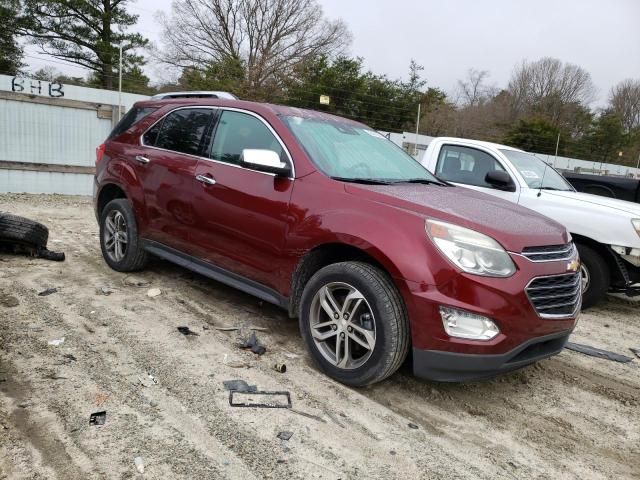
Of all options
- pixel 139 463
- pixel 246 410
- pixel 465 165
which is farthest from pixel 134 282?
pixel 465 165

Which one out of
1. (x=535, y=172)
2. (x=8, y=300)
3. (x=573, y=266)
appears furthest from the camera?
(x=535, y=172)

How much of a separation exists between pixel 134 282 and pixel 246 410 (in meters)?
2.64

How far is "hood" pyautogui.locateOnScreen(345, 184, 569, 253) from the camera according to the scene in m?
2.89

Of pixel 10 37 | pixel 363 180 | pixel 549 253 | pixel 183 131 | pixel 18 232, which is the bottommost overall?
pixel 18 232

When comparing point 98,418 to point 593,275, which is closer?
point 98,418

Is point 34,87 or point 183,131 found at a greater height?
point 34,87

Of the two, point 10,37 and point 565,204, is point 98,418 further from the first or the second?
point 10,37

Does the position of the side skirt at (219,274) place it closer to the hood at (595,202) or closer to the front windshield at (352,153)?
the front windshield at (352,153)

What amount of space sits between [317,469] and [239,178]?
7.20ft

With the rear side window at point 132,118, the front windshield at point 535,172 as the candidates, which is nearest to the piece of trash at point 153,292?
the rear side window at point 132,118

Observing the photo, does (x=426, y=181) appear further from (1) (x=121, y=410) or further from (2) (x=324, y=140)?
(1) (x=121, y=410)

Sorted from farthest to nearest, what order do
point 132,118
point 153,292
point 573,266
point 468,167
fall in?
point 468,167 < point 132,118 < point 153,292 < point 573,266

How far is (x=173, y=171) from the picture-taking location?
4.30m

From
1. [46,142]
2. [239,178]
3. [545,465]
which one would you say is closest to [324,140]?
[239,178]
